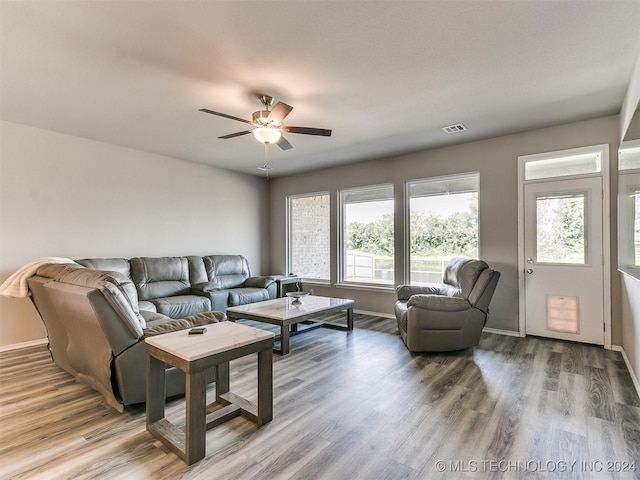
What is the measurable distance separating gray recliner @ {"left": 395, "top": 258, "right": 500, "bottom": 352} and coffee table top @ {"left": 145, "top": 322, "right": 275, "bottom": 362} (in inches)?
79.3

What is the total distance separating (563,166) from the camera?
4020 millimetres

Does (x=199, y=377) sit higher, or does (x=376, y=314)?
(x=199, y=377)

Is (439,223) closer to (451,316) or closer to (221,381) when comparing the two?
(451,316)

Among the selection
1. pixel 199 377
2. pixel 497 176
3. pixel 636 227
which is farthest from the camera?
pixel 497 176

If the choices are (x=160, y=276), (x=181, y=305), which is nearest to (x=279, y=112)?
(x=181, y=305)

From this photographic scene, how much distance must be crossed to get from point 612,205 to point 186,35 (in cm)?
456

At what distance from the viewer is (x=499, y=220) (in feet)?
14.4

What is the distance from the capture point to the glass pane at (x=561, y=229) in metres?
3.87

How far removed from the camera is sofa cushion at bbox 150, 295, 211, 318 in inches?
165

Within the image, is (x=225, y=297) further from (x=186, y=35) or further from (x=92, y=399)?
(x=186, y=35)

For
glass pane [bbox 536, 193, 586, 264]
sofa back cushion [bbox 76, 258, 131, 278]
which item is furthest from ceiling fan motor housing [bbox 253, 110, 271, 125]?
glass pane [bbox 536, 193, 586, 264]

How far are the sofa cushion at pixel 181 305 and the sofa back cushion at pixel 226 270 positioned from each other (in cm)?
65

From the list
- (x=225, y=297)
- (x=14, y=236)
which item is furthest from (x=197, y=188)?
(x=14, y=236)

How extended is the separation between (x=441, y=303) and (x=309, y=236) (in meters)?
3.52
